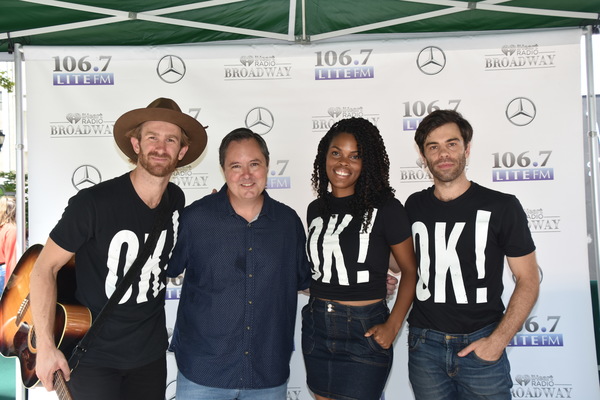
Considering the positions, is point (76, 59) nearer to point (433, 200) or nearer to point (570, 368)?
point (433, 200)

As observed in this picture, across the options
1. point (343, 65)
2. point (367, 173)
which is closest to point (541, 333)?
point (367, 173)

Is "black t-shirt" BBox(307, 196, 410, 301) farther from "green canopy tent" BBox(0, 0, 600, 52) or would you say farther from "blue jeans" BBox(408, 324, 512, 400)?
"green canopy tent" BBox(0, 0, 600, 52)

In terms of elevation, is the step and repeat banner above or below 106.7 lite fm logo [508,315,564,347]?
above

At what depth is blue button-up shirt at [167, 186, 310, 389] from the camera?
221 cm

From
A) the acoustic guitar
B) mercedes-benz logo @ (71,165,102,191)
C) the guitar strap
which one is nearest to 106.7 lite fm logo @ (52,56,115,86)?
mercedes-benz logo @ (71,165,102,191)

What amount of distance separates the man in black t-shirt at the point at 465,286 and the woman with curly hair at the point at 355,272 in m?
0.13

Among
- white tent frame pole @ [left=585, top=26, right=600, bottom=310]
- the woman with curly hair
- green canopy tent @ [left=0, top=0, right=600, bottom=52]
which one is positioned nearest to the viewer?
the woman with curly hair

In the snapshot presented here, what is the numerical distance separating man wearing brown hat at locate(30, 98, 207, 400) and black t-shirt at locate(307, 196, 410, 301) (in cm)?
82

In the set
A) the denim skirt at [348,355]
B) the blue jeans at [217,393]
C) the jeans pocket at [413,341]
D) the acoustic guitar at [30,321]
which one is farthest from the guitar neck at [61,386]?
the jeans pocket at [413,341]

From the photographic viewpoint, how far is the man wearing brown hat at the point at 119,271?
2191mm

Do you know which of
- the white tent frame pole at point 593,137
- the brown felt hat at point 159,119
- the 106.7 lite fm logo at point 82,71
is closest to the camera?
the brown felt hat at point 159,119

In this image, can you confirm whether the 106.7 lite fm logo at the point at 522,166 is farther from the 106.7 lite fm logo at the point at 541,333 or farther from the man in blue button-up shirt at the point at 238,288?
the man in blue button-up shirt at the point at 238,288

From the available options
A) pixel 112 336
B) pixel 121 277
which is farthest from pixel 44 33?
pixel 112 336

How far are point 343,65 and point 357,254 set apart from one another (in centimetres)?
193
